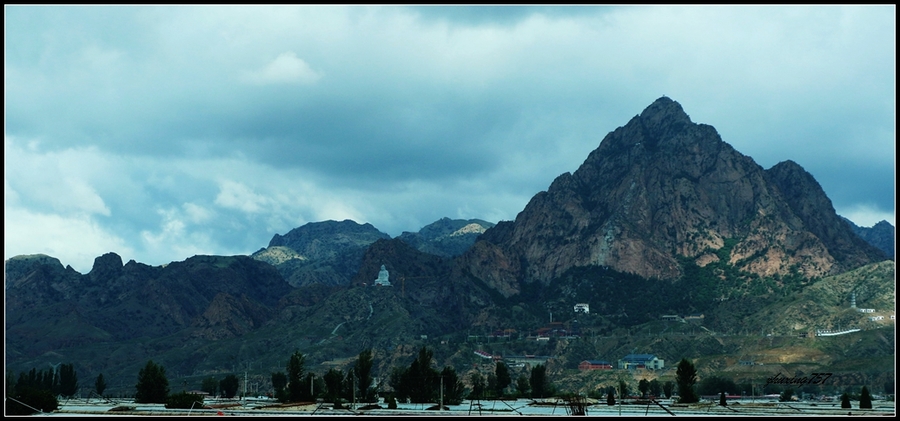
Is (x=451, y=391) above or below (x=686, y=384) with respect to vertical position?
below

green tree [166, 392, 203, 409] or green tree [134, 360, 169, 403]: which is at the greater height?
green tree [134, 360, 169, 403]

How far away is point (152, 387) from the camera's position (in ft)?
587

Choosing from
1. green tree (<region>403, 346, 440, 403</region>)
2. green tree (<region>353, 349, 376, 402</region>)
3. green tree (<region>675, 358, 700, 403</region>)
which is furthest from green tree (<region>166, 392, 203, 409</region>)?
green tree (<region>675, 358, 700, 403</region>)

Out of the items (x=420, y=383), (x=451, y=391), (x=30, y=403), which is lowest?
(x=30, y=403)

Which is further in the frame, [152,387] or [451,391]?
[451,391]

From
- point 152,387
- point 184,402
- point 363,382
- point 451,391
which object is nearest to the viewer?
point 184,402

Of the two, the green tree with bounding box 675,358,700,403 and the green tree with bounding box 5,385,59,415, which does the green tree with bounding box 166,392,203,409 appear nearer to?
the green tree with bounding box 5,385,59,415

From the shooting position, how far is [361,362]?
192375 mm

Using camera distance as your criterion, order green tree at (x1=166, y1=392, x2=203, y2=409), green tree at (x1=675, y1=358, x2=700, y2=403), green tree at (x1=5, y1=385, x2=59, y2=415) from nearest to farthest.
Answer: green tree at (x1=5, y1=385, x2=59, y2=415) → green tree at (x1=166, y1=392, x2=203, y2=409) → green tree at (x1=675, y1=358, x2=700, y2=403)

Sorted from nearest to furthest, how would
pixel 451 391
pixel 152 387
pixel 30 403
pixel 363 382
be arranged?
pixel 30 403 < pixel 152 387 < pixel 363 382 < pixel 451 391

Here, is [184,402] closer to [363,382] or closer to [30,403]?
[30,403]

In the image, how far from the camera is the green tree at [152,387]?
579 feet

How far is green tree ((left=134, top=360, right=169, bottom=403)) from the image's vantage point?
17662 cm

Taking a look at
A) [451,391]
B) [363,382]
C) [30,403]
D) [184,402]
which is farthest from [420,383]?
[30,403]
